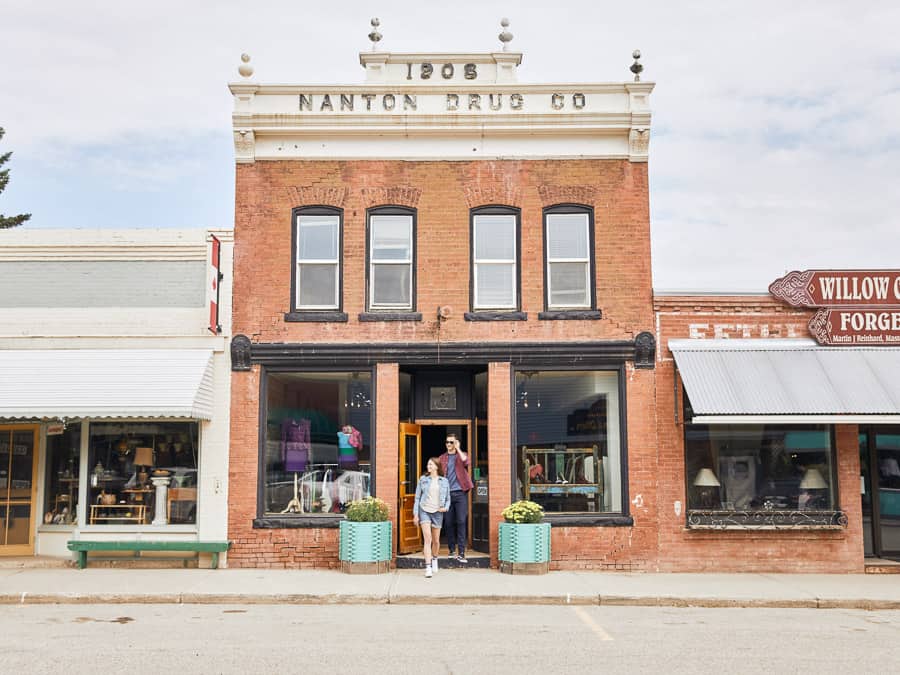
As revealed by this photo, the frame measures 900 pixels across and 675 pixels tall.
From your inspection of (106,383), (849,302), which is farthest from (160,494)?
(849,302)

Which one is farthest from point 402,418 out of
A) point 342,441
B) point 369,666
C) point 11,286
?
point 369,666

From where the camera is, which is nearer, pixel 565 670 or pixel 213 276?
pixel 565 670

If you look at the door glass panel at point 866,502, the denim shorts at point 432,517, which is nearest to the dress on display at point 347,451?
the denim shorts at point 432,517

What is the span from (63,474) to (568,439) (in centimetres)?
837

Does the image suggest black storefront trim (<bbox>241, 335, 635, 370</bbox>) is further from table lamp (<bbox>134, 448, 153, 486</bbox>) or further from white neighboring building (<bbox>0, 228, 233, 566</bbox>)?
table lamp (<bbox>134, 448, 153, 486</bbox>)

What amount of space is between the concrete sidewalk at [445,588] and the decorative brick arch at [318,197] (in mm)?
5925

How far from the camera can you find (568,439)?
615 inches

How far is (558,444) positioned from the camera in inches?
615

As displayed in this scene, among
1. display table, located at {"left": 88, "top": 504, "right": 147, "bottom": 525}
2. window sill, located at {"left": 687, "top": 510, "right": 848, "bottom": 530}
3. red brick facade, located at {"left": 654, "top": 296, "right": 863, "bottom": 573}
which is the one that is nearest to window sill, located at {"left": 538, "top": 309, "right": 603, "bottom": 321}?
red brick facade, located at {"left": 654, "top": 296, "right": 863, "bottom": 573}

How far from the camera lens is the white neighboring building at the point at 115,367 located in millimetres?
15141

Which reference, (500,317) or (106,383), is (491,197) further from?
(106,383)

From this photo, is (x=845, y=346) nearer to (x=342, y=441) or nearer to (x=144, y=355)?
(x=342, y=441)

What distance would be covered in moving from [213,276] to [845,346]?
33.7ft

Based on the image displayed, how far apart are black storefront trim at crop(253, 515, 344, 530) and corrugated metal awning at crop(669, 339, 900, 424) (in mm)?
5960
